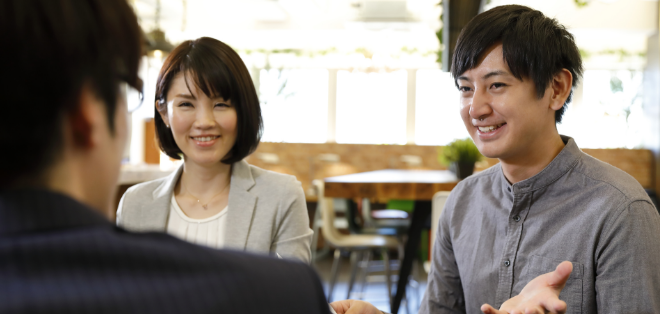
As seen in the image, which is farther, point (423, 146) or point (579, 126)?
point (579, 126)

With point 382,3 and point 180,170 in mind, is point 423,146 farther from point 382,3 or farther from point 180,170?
point 180,170

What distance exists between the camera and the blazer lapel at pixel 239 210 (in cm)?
146

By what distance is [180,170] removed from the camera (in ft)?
5.29

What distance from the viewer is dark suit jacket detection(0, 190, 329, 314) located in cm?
39

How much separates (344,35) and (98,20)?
7.51 meters

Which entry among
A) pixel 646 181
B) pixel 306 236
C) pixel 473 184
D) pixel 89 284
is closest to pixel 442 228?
pixel 473 184

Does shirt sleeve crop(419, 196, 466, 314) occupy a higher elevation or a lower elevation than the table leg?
higher

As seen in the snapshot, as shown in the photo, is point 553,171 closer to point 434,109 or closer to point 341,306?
point 341,306

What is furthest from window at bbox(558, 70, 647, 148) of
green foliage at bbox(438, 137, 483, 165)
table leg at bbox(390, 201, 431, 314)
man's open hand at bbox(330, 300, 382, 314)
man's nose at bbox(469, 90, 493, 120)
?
man's open hand at bbox(330, 300, 382, 314)

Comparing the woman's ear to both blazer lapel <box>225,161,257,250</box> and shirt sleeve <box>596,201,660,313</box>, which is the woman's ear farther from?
shirt sleeve <box>596,201,660,313</box>

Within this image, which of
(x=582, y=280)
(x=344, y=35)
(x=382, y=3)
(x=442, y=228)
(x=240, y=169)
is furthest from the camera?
(x=344, y=35)

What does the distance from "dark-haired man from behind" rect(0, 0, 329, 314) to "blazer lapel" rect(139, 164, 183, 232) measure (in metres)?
1.05

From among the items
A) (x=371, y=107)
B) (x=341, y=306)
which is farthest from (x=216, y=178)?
(x=371, y=107)

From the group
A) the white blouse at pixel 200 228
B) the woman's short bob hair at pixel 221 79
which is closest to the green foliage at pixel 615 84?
the woman's short bob hair at pixel 221 79
